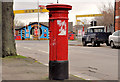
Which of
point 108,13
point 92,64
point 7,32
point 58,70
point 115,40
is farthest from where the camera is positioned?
point 108,13

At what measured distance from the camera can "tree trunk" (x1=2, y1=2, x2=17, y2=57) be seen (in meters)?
11.7

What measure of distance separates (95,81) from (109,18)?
61.9 meters

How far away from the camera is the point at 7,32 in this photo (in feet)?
38.7

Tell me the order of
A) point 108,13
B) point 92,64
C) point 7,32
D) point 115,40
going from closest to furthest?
point 92,64 → point 7,32 → point 115,40 → point 108,13

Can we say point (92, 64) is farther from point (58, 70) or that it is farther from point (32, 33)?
point (32, 33)

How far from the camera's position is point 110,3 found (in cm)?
6738

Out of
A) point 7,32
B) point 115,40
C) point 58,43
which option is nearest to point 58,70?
point 58,43

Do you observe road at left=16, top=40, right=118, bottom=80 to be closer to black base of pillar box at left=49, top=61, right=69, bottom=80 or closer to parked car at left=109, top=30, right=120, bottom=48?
black base of pillar box at left=49, top=61, right=69, bottom=80

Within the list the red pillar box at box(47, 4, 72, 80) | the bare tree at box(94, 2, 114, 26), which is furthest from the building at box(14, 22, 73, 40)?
the red pillar box at box(47, 4, 72, 80)

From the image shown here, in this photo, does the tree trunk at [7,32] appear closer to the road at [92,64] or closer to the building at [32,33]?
the road at [92,64]

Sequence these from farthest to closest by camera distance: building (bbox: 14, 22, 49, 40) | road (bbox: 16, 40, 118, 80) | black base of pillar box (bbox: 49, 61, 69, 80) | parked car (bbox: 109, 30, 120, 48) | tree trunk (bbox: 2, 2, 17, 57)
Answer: building (bbox: 14, 22, 49, 40)
parked car (bbox: 109, 30, 120, 48)
tree trunk (bbox: 2, 2, 17, 57)
road (bbox: 16, 40, 118, 80)
black base of pillar box (bbox: 49, 61, 69, 80)

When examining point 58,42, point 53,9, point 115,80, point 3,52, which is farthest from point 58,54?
point 3,52

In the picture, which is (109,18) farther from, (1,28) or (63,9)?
(63,9)

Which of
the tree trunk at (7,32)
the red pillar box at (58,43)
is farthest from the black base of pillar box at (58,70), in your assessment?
the tree trunk at (7,32)
